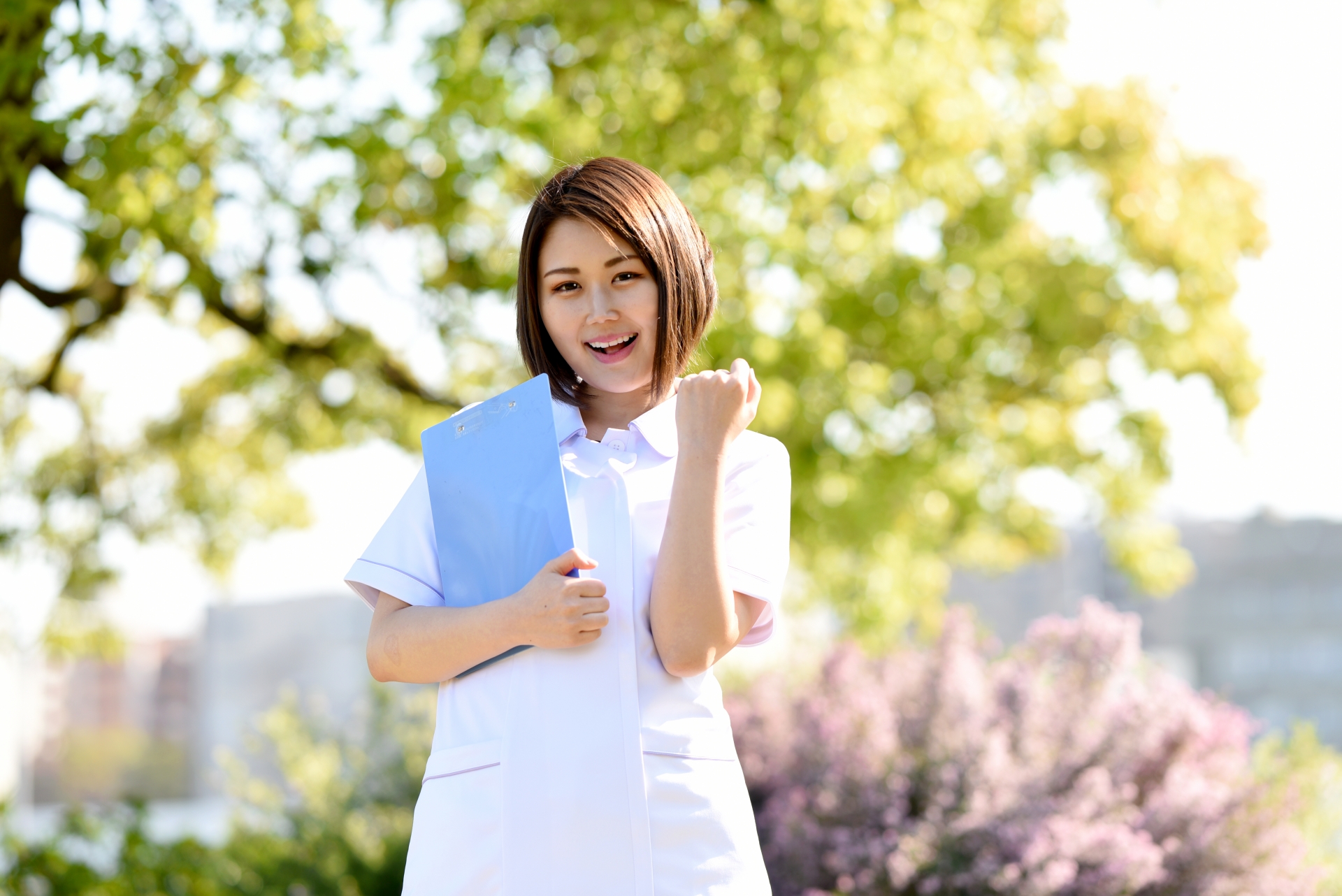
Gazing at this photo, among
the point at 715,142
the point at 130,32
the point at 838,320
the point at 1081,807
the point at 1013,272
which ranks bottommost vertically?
the point at 1081,807

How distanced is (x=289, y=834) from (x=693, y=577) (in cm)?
525

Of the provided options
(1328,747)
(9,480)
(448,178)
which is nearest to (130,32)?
(448,178)

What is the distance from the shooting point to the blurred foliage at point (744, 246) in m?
4.78

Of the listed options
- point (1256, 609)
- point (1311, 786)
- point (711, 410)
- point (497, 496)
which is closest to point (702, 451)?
point (711, 410)

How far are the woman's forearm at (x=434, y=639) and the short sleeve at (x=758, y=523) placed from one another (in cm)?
28

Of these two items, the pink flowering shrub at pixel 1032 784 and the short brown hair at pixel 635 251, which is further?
the pink flowering shrub at pixel 1032 784

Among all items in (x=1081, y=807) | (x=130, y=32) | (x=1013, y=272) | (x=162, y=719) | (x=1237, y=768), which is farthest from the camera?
(x=162, y=719)

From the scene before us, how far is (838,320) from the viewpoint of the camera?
6984 mm

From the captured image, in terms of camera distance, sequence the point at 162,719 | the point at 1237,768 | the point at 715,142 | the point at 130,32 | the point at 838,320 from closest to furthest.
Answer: the point at 1237,768
the point at 130,32
the point at 715,142
the point at 838,320
the point at 162,719

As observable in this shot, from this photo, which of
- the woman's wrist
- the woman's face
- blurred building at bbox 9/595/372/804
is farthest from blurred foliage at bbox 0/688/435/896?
blurred building at bbox 9/595/372/804

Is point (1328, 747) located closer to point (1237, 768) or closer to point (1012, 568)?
point (1237, 768)

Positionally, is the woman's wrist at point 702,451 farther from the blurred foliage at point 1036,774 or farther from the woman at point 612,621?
the blurred foliage at point 1036,774

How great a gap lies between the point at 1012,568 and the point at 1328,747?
19.4 ft

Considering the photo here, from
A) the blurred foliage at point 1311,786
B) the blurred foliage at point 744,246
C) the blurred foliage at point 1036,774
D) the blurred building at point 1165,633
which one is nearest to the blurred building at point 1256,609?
the blurred building at point 1165,633
